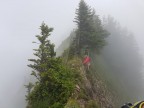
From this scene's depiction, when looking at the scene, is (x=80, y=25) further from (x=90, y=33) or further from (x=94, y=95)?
(x=94, y=95)

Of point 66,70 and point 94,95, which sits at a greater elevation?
point 66,70

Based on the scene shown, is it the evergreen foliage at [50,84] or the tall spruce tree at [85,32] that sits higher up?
the tall spruce tree at [85,32]

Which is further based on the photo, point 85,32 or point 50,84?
point 85,32

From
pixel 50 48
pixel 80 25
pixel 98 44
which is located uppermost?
pixel 80 25

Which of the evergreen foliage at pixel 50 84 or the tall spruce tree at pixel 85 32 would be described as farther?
the tall spruce tree at pixel 85 32

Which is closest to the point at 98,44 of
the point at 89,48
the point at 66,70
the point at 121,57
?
the point at 89,48

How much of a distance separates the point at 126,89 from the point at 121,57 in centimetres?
1217

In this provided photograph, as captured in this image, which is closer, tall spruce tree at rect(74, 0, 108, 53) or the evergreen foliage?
the evergreen foliage

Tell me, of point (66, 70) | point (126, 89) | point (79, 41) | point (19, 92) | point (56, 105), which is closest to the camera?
point (56, 105)

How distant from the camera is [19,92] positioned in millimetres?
104438

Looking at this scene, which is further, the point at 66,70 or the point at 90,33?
the point at 90,33

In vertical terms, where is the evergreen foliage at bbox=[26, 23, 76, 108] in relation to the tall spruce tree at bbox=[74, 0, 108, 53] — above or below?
below

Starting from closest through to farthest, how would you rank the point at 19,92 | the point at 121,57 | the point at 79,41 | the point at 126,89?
the point at 79,41
the point at 126,89
the point at 121,57
the point at 19,92

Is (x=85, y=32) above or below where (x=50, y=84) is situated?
above
